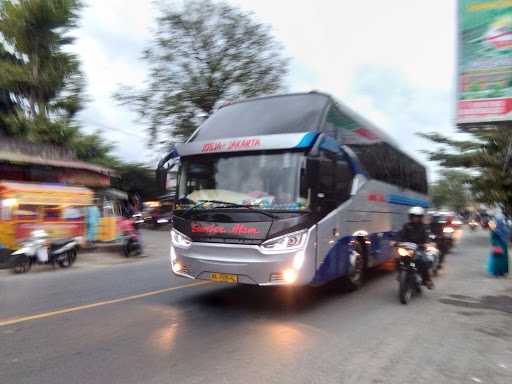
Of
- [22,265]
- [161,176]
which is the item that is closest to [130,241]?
[22,265]

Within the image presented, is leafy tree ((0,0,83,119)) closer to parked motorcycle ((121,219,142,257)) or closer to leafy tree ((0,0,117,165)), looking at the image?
leafy tree ((0,0,117,165))

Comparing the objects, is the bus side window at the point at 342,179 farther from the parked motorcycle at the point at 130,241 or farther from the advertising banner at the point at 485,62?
the parked motorcycle at the point at 130,241

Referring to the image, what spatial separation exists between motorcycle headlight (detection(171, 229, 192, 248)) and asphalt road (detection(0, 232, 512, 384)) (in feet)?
3.13

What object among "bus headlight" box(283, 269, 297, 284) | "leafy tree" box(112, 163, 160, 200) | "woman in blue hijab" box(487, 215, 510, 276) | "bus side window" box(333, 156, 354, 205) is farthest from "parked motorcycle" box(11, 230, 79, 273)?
"leafy tree" box(112, 163, 160, 200)

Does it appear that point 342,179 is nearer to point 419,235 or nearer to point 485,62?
point 419,235

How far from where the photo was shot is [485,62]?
382 inches

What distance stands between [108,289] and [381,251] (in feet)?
19.1

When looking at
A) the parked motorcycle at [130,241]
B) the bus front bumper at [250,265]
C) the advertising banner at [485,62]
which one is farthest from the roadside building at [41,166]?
the advertising banner at [485,62]

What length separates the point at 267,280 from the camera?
235 inches

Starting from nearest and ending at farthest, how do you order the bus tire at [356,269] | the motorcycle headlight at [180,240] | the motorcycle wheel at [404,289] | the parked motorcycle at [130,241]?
the motorcycle headlight at [180,240] → the motorcycle wheel at [404,289] → the bus tire at [356,269] → the parked motorcycle at [130,241]

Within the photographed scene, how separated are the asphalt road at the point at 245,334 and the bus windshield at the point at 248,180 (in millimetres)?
1646

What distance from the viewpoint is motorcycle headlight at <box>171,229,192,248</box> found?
663 centimetres

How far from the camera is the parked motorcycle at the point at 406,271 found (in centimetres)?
735

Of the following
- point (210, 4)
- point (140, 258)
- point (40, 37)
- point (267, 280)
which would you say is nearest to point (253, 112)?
point (267, 280)
